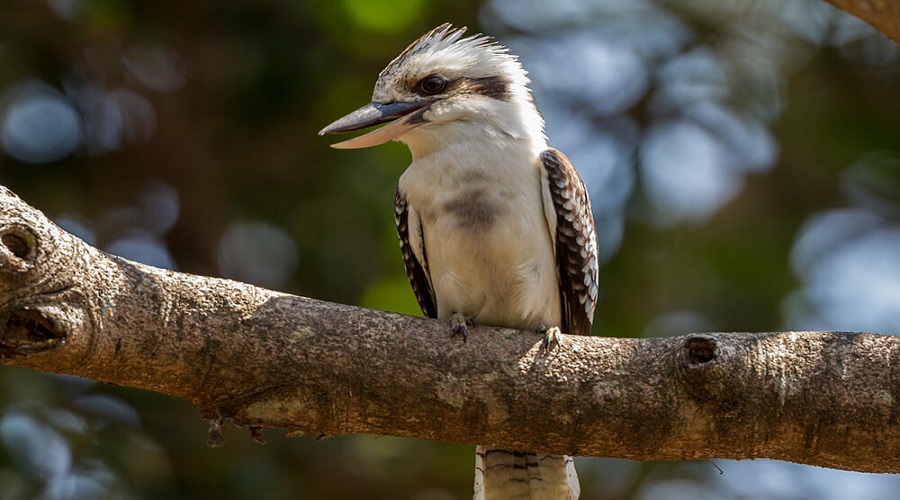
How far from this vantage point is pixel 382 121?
14.5 feet

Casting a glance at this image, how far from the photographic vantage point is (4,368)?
5371mm

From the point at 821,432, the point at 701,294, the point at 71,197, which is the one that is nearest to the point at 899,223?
the point at 701,294

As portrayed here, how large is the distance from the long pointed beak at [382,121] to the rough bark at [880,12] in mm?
1792

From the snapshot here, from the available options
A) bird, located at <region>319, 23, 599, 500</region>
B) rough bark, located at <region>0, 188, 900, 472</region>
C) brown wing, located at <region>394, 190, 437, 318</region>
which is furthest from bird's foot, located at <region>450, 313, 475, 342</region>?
brown wing, located at <region>394, 190, 437, 318</region>

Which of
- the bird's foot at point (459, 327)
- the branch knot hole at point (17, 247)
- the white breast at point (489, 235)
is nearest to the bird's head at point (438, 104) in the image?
the white breast at point (489, 235)

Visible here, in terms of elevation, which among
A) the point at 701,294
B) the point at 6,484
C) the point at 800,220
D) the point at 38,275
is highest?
the point at 800,220

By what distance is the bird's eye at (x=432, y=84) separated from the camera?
4.46 meters

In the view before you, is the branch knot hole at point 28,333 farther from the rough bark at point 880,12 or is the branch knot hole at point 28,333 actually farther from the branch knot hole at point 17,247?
the rough bark at point 880,12

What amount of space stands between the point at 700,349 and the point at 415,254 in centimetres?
172

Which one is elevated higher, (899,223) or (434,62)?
(899,223)

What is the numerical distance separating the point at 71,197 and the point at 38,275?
435cm

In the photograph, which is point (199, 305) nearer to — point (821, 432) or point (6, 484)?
point (821, 432)

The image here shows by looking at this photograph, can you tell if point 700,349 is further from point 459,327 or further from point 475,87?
point 475,87

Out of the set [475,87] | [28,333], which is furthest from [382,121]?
[28,333]
